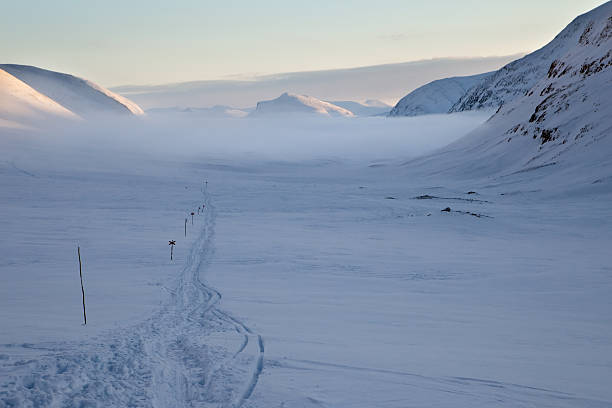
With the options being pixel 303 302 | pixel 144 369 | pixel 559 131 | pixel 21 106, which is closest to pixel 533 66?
pixel 559 131

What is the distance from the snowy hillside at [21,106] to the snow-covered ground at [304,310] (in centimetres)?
10311

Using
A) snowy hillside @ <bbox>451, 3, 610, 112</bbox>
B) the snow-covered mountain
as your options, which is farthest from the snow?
snowy hillside @ <bbox>451, 3, 610, 112</bbox>

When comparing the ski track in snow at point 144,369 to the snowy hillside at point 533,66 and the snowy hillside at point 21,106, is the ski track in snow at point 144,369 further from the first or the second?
the snowy hillside at point 533,66

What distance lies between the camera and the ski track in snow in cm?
715

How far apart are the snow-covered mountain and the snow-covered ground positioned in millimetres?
25595

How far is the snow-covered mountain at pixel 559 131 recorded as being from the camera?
2178 inches

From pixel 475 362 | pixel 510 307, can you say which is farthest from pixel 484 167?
pixel 475 362

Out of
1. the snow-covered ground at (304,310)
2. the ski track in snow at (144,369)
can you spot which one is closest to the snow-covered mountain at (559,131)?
the snow-covered ground at (304,310)

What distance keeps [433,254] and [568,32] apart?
164 meters

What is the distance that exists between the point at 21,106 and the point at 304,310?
500 ft

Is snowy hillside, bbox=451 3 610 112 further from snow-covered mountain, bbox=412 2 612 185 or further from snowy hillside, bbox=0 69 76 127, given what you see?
snowy hillside, bbox=0 69 76 127

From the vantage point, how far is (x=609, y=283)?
16.2 meters

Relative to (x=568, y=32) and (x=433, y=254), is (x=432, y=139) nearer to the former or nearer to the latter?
(x=568, y=32)

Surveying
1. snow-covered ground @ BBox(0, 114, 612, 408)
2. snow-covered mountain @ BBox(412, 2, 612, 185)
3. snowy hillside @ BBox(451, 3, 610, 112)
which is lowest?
snow-covered ground @ BBox(0, 114, 612, 408)
